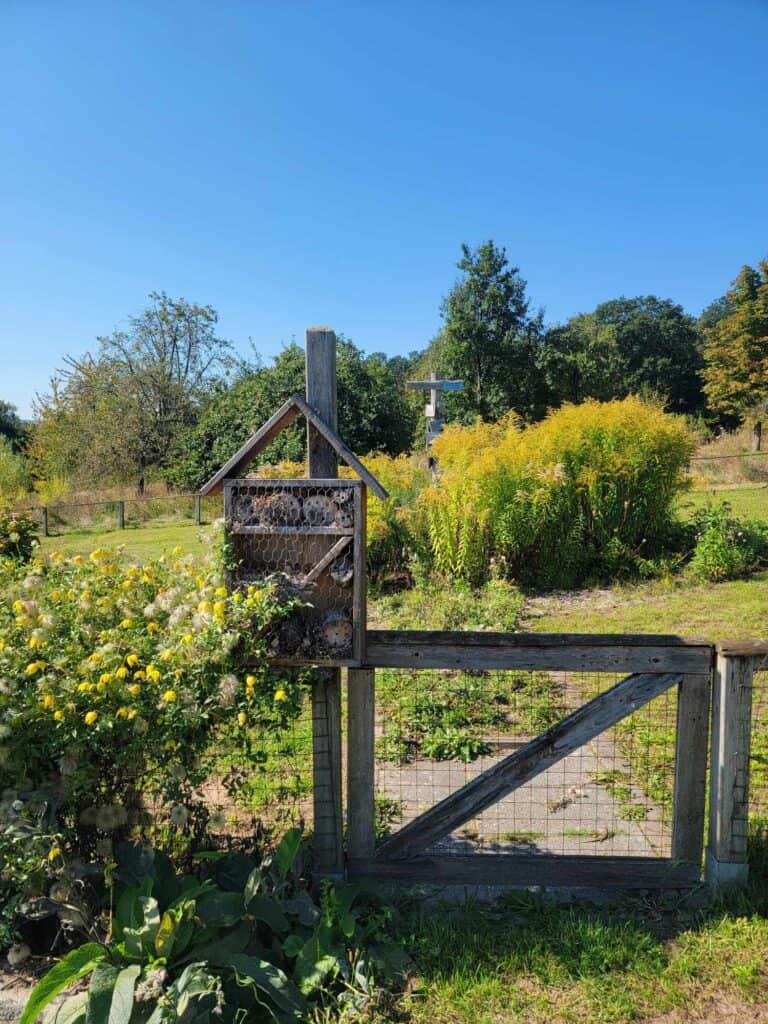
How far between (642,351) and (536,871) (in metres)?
48.9

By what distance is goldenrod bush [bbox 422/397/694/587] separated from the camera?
864 cm

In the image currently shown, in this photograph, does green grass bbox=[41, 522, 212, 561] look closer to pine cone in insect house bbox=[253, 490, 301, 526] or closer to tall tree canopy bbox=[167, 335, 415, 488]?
tall tree canopy bbox=[167, 335, 415, 488]

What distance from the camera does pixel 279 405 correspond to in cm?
1778

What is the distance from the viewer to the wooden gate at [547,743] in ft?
9.77

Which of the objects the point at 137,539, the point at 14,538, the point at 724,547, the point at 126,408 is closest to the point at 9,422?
the point at 126,408

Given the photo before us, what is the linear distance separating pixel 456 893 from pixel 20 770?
1873mm

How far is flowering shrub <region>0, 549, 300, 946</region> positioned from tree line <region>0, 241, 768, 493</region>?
11689 mm

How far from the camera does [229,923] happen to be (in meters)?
2.39

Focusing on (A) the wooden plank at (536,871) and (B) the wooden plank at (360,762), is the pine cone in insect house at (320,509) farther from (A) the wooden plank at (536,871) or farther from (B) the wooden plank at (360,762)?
(A) the wooden plank at (536,871)

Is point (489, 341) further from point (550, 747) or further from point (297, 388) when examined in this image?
point (550, 747)

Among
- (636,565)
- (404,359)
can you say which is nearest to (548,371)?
(636,565)

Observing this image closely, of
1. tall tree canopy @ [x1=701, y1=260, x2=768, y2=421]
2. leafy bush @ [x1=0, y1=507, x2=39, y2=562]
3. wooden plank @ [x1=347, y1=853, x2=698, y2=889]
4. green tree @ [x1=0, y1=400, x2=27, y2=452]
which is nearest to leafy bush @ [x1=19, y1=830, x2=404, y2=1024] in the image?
wooden plank @ [x1=347, y1=853, x2=698, y2=889]

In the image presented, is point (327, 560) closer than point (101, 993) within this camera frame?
No

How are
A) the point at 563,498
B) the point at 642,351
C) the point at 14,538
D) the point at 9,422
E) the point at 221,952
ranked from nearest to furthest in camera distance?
the point at 221,952
the point at 14,538
the point at 563,498
the point at 9,422
the point at 642,351
